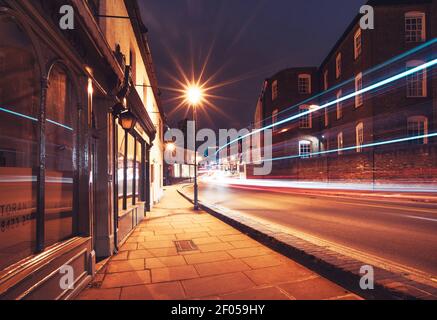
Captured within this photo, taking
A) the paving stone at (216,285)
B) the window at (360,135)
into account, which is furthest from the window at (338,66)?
the paving stone at (216,285)

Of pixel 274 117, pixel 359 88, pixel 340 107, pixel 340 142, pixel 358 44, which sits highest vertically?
pixel 358 44

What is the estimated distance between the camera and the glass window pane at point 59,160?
3740 mm

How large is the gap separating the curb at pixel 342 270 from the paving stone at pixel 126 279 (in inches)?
105

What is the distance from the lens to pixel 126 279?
423cm

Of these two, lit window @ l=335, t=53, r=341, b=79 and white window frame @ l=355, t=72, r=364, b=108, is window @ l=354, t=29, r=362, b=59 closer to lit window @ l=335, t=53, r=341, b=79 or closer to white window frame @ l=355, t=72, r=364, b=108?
white window frame @ l=355, t=72, r=364, b=108

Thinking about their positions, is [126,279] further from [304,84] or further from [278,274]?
[304,84]

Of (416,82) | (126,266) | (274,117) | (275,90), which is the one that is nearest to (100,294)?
(126,266)

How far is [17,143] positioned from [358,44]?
2625cm

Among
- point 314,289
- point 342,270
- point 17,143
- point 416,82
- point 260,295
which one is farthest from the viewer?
point 416,82

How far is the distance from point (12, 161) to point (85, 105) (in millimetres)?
1732

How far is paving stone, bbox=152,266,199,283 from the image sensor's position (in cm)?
422
